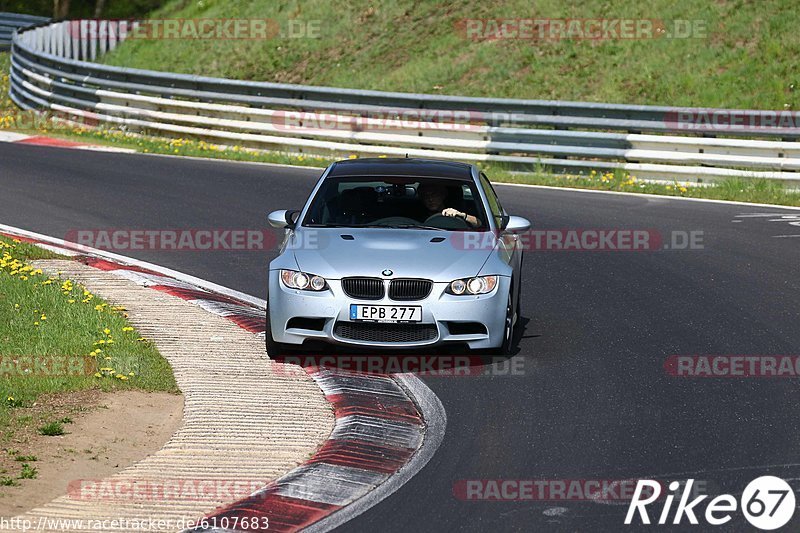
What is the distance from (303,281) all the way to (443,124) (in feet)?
38.5

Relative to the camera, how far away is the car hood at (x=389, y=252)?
9383mm

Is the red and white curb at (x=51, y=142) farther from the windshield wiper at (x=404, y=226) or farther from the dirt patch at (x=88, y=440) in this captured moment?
the dirt patch at (x=88, y=440)

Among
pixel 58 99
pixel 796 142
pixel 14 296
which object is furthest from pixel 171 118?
pixel 14 296

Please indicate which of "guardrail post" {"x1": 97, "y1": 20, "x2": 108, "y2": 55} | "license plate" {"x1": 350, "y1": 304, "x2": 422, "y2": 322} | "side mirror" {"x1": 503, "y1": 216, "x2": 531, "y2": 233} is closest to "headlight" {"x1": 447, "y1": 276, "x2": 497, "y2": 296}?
"license plate" {"x1": 350, "y1": 304, "x2": 422, "y2": 322}

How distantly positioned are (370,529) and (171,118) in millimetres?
18227

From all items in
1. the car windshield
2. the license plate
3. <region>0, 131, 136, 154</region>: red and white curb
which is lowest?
<region>0, 131, 136, 154</region>: red and white curb

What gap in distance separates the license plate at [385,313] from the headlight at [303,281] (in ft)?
1.07

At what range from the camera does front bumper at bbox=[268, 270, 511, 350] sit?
365 inches

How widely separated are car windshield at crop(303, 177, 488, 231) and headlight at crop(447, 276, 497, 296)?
914mm

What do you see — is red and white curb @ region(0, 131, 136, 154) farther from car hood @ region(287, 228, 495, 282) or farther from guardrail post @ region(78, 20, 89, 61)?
car hood @ region(287, 228, 495, 282)

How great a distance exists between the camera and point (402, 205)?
10625mm

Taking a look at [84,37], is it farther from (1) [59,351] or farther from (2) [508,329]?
(2) [508,329]

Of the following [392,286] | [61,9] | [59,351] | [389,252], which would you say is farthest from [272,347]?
[61,9]

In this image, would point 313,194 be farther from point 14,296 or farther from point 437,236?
point 14,296
